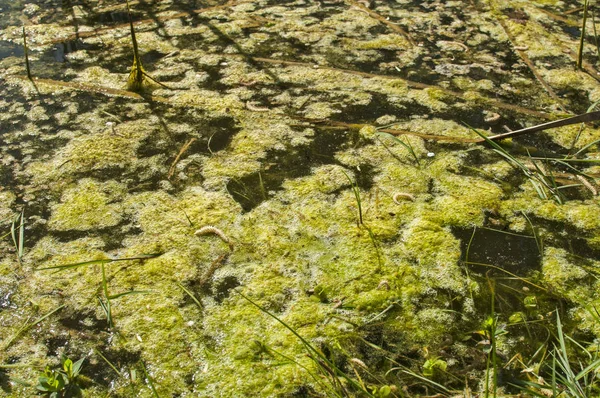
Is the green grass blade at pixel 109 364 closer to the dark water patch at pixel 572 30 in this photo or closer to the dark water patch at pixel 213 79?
the dark water patch at pixel 213 79

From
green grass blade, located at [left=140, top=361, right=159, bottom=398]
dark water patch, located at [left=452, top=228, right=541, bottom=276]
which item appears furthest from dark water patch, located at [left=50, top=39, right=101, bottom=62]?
dark water patch, located at [left=452, top=228, right=541, bottom=276]

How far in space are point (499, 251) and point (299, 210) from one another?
2.12 feet

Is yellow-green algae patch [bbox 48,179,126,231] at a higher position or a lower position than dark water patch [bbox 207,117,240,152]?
lower

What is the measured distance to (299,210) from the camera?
6.11 ft

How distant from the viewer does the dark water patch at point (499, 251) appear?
1.64m

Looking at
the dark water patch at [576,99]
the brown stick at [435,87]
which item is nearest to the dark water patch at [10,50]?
the brown stick at [435,87]

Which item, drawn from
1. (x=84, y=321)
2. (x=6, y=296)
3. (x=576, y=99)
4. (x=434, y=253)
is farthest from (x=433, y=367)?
(x=576, y=99)

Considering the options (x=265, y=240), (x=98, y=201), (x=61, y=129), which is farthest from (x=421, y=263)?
(x=61, y=129)

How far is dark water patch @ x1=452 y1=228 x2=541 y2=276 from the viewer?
1.64m

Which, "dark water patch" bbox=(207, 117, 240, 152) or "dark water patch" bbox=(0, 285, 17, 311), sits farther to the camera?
"dark water patch" bbox=(207, 117, 240, 152)

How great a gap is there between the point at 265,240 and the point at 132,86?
115 centimetres

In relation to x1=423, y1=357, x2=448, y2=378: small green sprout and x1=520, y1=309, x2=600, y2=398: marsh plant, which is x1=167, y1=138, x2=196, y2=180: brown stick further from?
x1=520, y1=309, x2=600, y2=398: marsh plant

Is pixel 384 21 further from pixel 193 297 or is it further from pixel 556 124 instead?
pixel 193 297

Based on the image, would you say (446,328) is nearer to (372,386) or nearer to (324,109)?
(372,386)
